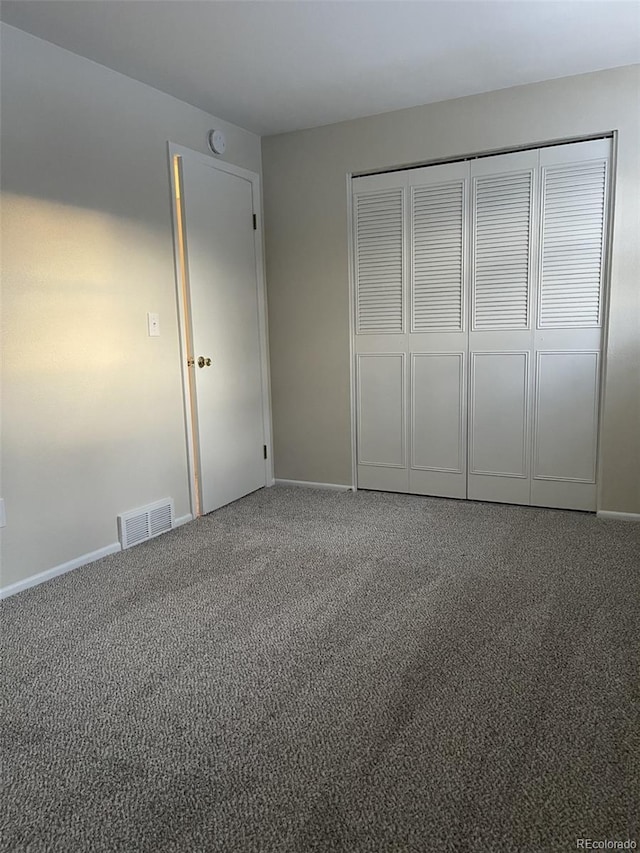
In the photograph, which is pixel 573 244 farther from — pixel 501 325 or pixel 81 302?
pixel 81 302

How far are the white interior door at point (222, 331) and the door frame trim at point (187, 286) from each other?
0.03 meters

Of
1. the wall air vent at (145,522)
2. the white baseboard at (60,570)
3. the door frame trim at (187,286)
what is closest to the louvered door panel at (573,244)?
the door frame trim at (187,286)

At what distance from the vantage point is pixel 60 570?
2.94 m

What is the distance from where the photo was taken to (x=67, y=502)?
295 centimetres

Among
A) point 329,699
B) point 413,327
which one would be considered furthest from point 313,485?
point 329,699

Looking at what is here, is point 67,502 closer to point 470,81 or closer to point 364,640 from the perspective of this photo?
point 364,640

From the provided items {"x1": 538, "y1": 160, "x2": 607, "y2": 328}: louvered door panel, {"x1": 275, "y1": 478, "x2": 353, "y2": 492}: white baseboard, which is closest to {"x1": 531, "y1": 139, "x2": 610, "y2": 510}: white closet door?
{"x1": 538, "y1": 160, "x2": 607, "y2": 328}: louvered door panel

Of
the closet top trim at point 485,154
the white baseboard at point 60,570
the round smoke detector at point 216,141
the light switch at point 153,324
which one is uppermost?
the round smoke detector at point 216,141

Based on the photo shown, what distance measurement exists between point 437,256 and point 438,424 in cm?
108

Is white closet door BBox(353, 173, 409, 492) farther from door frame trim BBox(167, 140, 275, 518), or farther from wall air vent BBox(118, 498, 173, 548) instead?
wall air vent BBox(118, 498, 173, 548)

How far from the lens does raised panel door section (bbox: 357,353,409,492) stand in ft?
13.5

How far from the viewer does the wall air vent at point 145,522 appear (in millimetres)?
3258

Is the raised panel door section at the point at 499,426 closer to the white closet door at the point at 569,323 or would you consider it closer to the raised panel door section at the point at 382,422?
the white closet door at the point at 569,323

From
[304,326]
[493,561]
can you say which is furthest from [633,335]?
[304,326]
